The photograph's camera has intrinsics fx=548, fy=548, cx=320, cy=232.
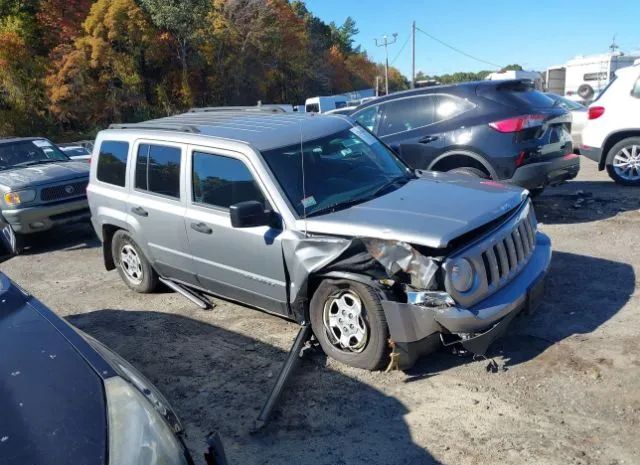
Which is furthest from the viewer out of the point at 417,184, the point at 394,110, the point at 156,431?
the point at 394,110

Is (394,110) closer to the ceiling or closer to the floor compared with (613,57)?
closer to the floor

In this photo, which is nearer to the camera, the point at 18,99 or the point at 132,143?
the point at 132,143

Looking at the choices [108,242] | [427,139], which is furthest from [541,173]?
[108,242]

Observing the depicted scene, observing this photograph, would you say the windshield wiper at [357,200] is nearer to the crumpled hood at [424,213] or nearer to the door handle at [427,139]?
the crumpled hood at [424,213]

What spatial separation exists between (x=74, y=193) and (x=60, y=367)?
22.7 feet

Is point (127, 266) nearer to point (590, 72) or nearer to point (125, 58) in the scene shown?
point (590, 72)

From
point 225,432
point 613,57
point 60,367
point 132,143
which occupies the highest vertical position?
point 613,57

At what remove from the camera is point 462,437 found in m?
3.14

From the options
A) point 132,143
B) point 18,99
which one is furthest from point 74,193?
point 18,99

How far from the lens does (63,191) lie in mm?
8445

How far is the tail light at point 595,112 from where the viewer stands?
9.02 meters

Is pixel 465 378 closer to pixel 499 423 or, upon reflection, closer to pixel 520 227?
pixel 499 423

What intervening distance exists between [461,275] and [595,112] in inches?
280

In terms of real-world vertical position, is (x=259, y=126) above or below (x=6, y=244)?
above
